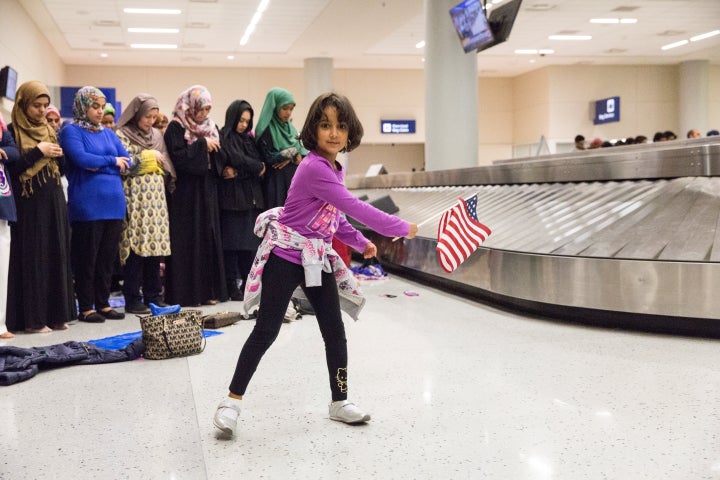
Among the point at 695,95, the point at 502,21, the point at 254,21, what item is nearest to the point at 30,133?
the point at 502,21

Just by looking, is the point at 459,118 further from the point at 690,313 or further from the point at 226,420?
the point at 226,420

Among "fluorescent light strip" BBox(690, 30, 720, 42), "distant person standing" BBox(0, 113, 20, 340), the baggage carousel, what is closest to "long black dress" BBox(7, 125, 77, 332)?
"distant person standing" BBox(0, 113, 20, 340)

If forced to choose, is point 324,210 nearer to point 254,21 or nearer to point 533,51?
point 254,21

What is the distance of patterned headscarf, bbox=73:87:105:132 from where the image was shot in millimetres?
5051

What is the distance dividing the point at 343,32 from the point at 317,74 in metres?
3.57

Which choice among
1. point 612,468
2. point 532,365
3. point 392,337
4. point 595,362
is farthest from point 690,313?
point 612,468

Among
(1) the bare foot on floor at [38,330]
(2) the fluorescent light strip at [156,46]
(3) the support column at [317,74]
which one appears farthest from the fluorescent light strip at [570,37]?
(1) the bare foot on floor at [38,330]

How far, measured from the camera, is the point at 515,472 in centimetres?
218

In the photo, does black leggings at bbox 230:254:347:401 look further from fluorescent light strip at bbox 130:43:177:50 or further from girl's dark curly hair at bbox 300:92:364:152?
fluorescent light strip at bbox 130:43:177:50

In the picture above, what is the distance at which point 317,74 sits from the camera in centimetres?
2125

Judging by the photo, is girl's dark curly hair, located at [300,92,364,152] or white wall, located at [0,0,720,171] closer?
girl's dark curly hair, located at [300,92,364,152]

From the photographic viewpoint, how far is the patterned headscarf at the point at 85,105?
505 centimetres

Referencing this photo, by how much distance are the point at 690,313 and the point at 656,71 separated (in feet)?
73.6

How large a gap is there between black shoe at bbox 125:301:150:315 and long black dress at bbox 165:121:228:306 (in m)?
0.29
